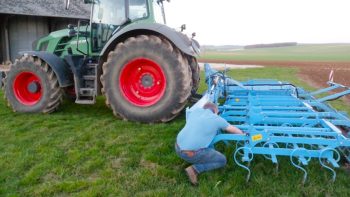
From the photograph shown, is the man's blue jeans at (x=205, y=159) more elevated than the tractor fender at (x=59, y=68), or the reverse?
the tractor fender at (x=59, y=68)

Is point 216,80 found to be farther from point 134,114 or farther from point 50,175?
point 50,175

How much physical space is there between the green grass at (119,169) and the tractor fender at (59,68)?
101cm

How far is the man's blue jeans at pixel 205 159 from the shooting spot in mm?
3551

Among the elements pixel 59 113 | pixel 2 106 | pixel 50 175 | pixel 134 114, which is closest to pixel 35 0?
pixel 2 106

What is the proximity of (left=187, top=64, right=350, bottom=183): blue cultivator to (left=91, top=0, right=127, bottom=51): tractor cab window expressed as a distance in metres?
1.93

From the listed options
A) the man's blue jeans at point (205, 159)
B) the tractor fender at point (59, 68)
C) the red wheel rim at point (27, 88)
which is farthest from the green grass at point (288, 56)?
the man's blue jeans at point (205, 159)

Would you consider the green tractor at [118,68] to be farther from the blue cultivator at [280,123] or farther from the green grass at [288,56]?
the green grass at [288,56]

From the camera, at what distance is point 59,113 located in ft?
21.6

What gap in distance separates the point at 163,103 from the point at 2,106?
387cm

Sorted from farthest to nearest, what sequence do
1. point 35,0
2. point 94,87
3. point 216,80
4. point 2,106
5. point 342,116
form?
point 35,0
point 2,106
point 94,87
point 216,80
point 342,116

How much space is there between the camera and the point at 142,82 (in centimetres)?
574

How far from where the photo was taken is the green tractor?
17.8 feet

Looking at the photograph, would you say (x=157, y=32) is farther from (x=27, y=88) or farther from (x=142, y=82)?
(x=27, y=88)

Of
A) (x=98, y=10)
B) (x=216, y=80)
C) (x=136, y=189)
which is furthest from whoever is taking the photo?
(x=98, y=10)
